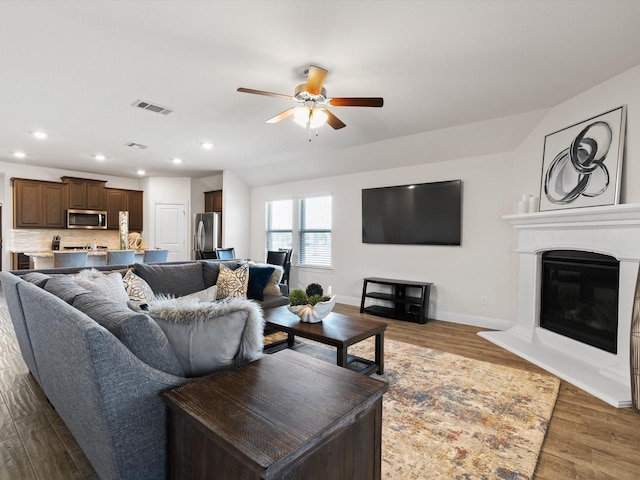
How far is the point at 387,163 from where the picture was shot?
5.26 meters

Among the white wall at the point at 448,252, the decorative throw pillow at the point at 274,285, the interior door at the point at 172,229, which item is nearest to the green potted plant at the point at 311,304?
the decorative throw pillow at the point at 274,285

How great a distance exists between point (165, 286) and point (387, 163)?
3.70m

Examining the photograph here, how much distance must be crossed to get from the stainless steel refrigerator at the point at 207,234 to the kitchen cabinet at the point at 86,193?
2283mm

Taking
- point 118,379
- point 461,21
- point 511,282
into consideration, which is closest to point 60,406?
point 118,379

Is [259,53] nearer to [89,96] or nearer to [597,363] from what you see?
[89,96]

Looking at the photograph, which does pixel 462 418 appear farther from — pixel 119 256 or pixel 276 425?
pixel 119 256

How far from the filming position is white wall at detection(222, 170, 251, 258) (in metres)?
7.16

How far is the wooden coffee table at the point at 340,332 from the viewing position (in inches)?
96.4

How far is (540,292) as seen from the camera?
12.3 ft

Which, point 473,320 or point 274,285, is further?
point 473,320

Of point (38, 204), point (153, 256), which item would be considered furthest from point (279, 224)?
point (38, 204)

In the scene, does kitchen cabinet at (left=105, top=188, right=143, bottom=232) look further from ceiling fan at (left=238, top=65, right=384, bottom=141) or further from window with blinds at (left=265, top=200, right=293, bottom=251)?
ceiling fan at (left=238, top=65, right=384, bottom=141)

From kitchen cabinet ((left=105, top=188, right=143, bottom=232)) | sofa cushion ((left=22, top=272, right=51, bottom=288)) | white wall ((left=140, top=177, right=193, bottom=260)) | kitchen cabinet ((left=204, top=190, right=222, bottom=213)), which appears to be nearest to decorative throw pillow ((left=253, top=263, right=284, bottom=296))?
sofa cushion ((left=22, top=272, right=51, bottom=288))

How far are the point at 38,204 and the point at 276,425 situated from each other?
8.36 meters
